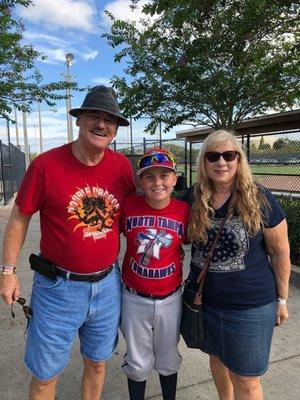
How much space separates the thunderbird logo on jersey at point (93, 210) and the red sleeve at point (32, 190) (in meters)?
0.17

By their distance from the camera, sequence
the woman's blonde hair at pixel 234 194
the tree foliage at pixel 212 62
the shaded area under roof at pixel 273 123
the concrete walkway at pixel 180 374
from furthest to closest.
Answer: the shaded area under roof at pixel 273 123, the tree foliage at pixel 212 62, the concrete walkway at pixel 180 374, the woman's blonde hair at pixel 234 194

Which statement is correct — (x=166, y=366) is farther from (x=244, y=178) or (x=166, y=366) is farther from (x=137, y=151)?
(x=137, y=151)

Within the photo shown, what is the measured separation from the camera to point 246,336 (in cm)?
206

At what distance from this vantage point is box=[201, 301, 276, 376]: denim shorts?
2.06 m

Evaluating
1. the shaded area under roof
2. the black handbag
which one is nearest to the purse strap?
the black handbag

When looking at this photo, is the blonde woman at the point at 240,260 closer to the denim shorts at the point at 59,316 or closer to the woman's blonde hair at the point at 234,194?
the woman's blonde hair at the point at 234,194

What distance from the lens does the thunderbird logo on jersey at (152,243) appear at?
218cm

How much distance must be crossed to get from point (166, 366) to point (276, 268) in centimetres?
87

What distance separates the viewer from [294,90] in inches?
319

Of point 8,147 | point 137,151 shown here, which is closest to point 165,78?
point 8,147

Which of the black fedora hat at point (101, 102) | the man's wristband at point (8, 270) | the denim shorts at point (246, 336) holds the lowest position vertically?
the denim shorts at point (246, 336)

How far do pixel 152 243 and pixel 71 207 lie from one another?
0.48 meters

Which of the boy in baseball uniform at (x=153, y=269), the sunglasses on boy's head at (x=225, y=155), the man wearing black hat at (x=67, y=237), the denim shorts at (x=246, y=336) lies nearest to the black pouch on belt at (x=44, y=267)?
the man wearing black hat at (x=67, y=237)

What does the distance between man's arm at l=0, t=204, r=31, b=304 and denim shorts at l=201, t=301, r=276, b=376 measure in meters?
1.10
